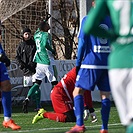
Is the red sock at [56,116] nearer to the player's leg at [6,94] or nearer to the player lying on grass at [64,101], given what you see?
the player lying on grass at [64,101]

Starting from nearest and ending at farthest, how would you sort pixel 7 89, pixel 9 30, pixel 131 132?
1. pixel 131 132
2. pixel 7 89
3. pixel 9 30

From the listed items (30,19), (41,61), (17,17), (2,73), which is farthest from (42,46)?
(17,17)

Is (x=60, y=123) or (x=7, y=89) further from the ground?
(x=7, y=89)

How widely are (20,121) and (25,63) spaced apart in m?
3.12

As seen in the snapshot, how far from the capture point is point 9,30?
70.5 ft

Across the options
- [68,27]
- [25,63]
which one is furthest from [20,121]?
[68,27]

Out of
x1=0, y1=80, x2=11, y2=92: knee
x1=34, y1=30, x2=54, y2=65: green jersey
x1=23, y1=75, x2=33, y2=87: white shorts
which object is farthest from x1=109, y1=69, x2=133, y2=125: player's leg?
x1=23, y1=75, x2=33, y2=87: white shorts

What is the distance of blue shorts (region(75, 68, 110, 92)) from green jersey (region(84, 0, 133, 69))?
2960mm

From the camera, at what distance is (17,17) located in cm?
2159

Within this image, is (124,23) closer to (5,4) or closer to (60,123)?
(60,123)

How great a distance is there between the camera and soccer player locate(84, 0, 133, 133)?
221 inches

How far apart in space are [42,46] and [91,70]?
531cm

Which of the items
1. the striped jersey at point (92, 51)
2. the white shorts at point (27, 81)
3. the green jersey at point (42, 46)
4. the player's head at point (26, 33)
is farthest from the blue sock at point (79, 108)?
A: the white shorts at point (27, 81)

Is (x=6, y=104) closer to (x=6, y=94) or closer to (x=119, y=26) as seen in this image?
(x=6, y=94)
